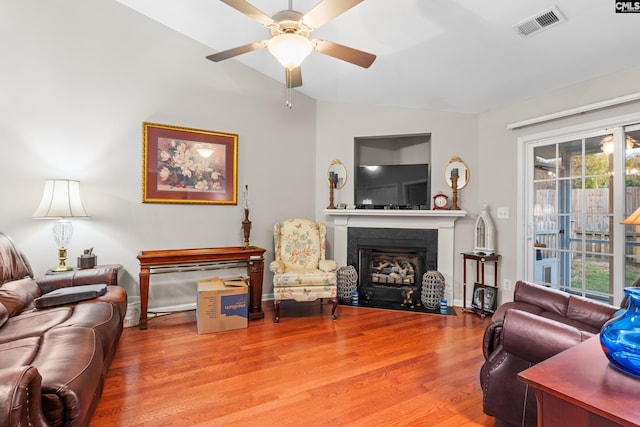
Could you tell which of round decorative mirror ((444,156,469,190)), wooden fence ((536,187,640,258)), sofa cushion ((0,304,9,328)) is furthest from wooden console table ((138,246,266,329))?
wooden fence ((536,187,640,258))

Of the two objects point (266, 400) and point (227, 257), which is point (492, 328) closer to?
point (266, 400)

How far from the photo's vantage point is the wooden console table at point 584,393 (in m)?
0.78

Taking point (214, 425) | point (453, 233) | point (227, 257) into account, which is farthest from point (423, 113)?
point (214, 425)

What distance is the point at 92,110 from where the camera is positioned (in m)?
2.93

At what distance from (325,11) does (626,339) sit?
1.99 metres

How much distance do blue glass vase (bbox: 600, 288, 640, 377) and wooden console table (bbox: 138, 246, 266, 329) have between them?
2.77 metres

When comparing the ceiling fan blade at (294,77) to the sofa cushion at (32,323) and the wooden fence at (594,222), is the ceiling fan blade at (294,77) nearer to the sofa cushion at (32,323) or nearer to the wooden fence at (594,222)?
the sofa cushion at (32,323)

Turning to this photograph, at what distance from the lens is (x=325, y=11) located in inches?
70.8

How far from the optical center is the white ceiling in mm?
2205

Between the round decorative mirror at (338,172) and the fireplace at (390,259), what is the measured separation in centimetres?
64

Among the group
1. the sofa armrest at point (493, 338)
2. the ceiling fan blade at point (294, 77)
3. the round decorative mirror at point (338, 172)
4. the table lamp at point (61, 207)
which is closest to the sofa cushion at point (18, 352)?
the table lamp at point (61, 207)

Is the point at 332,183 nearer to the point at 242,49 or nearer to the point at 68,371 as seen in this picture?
the point at 242,49

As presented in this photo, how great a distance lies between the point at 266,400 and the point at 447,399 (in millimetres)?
1070

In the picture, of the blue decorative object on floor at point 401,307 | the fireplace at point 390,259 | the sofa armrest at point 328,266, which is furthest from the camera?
the fireplace at point 390,259
